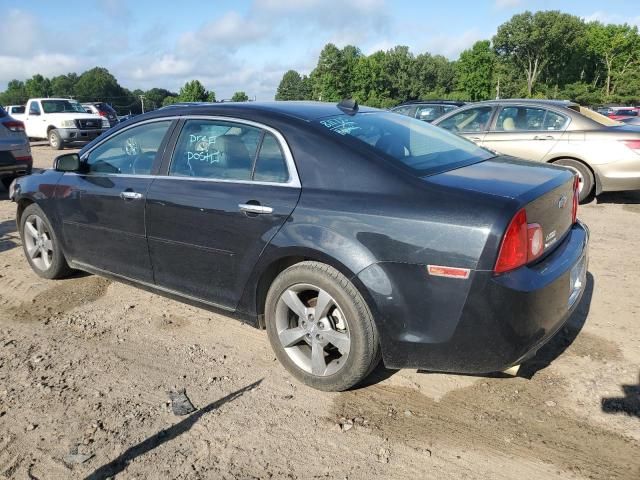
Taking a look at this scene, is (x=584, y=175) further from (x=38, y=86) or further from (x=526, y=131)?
(x=38, y=86)

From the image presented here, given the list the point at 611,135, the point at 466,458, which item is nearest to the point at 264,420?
the point at 466,458

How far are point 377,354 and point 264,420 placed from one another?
697 millimetres

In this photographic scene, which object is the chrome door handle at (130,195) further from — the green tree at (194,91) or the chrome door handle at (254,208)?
the green tree at (194,91)

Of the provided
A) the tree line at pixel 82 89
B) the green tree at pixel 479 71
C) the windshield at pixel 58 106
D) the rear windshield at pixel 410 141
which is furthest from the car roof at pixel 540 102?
the tree line at pixel 82 89

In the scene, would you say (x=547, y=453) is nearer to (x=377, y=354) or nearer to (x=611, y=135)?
(x=377, y=354)

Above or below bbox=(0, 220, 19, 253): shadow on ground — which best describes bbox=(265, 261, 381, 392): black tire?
above

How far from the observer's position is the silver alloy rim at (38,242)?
488 cm

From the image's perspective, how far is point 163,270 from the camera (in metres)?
3.77

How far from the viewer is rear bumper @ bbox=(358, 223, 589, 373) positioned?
2525 mm

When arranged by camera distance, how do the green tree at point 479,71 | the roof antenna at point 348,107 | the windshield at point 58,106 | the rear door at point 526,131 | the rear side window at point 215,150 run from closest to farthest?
the rear side window at point 215,150 < the roof antenna at point 348,107 < the rear door at point 526,131 < the windshield at point 58,106 < the green tree at point 479,71

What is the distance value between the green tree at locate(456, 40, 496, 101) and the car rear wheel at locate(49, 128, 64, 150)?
7358cm

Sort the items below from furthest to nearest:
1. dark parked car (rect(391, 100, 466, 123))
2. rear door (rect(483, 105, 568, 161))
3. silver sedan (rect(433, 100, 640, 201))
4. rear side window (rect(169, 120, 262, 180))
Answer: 1. dark parked car (rect(391, 100, 466, 123))
2. rear door (rect(483, 105, 568, 161))
3. silver sedan (rect(433, 100, 640, 201))
4. rear side window (rect(169, 120, 262, 180))

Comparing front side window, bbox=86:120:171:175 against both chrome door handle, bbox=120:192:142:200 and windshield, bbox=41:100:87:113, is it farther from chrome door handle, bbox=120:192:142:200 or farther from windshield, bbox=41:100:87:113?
windshield, bbox=41:100:87:113

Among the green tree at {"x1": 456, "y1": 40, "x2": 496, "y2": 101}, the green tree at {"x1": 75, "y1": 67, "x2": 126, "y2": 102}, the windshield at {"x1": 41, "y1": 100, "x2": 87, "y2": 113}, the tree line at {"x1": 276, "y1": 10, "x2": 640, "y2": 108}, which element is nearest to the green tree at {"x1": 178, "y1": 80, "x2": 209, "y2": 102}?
the tree line at {"x1": 276, "y1": 10, "x2": 640, "y2": 108}
